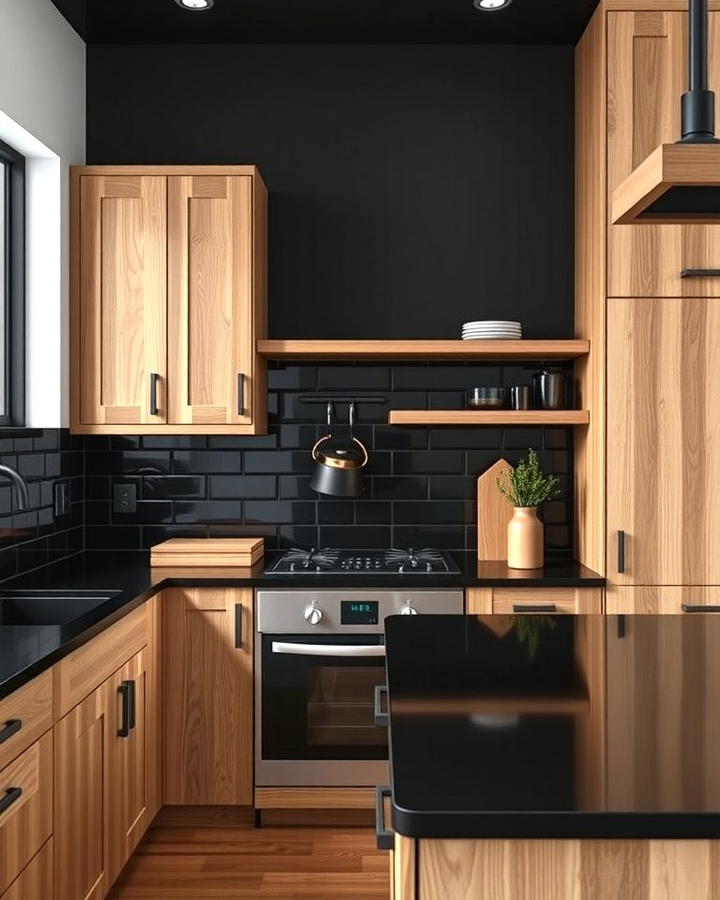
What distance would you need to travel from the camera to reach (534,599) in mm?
3334

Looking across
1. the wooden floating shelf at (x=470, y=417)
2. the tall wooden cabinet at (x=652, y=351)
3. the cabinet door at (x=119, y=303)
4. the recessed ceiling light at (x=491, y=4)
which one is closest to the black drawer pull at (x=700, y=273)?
the tall wooden cabinet at (x=652, y=351)

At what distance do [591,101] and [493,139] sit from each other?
484 mm

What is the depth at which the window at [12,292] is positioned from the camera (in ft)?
11.3

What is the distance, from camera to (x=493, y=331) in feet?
11.9

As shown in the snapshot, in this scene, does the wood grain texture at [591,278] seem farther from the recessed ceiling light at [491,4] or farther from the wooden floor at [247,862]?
the wooden floor at [247,862]

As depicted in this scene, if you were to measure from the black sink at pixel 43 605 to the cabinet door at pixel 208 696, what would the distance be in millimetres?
405

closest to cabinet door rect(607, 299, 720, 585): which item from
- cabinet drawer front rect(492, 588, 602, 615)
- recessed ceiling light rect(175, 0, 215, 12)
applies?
cabinet drawer front rect(492, 588, 602, 615)

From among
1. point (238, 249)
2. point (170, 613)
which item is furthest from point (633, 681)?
point (238, 249)

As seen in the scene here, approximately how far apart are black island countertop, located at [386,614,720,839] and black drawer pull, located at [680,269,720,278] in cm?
161

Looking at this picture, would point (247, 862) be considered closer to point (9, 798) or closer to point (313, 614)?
point (313, 614)

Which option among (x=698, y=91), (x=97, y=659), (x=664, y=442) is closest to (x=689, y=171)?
(x=698, y=91)

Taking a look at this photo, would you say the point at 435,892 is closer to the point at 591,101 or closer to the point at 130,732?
the point at 130,732

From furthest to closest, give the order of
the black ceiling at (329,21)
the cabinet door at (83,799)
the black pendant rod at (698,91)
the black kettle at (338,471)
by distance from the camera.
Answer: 1. the black kettle at (338,471)
2. the black ceiling at (329,21)
3. the cabinet door at (83,799)
4. the black pendant rod at (698,91)

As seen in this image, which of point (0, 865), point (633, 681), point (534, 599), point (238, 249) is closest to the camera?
point (633, 681)
